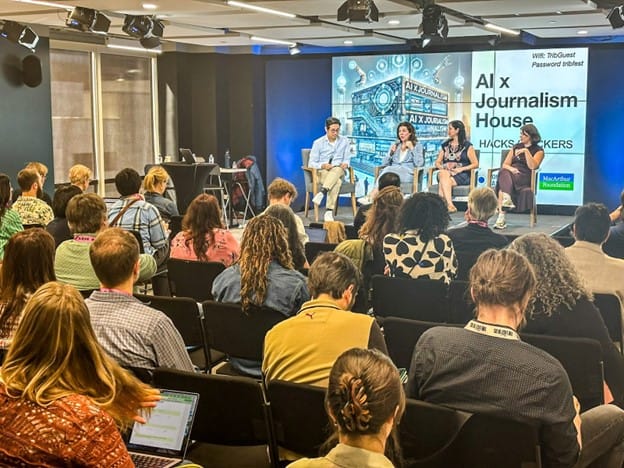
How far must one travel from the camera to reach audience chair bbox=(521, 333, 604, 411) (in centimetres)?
301

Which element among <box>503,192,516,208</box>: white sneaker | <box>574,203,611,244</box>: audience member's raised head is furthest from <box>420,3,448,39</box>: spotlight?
<box>574,203,611,244</box>: audience member's raised head

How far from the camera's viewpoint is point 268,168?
13.9 meters

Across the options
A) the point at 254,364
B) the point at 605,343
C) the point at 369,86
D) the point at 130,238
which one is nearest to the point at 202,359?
the point at 254,364

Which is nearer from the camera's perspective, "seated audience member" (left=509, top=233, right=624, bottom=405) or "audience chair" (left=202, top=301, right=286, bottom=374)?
"seated audience member" (left=509, top=233, right=624, bottom=405)

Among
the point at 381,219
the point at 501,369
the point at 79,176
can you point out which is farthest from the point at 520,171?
the point at 501,369

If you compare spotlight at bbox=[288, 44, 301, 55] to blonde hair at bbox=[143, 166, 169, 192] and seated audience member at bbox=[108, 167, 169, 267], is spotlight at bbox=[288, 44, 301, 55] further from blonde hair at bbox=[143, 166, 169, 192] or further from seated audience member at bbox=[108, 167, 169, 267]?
seated audience member at bbox=[108, 167, 169, 267]

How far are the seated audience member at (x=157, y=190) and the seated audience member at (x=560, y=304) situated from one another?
149 inches

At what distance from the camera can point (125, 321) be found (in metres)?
2.98

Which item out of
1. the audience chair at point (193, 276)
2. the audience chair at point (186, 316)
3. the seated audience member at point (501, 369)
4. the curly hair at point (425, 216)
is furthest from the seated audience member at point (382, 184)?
the seated audience member at point (501, 369)

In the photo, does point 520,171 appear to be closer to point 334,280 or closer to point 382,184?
point 382,184

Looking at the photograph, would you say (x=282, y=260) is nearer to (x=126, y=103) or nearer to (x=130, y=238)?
(x=130, y=238)

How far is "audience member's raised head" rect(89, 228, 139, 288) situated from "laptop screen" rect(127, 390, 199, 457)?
0.64 meters

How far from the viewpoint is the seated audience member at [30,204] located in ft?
21.4

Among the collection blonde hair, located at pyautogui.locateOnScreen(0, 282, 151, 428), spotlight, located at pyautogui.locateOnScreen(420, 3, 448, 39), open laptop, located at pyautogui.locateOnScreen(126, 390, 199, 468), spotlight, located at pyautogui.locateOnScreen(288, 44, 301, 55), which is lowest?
open laptop, located at pyautogui.locateOnScreen(126, 390, 199, 468)
